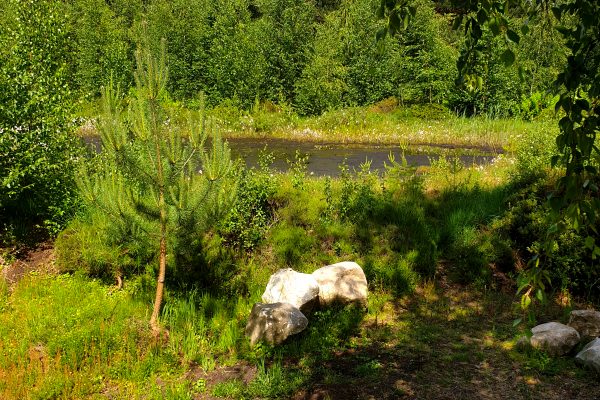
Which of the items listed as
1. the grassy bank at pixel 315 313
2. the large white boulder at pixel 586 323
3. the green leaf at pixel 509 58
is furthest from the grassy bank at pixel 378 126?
the green leaf at pixel 509 58

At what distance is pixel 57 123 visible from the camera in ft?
27.5

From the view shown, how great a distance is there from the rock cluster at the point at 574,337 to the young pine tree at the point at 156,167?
404 cm

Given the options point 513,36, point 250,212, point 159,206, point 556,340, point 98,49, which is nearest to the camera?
point 513,36

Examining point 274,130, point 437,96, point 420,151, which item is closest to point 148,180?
point 420,151

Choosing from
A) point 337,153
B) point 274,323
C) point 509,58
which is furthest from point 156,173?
point 337,153

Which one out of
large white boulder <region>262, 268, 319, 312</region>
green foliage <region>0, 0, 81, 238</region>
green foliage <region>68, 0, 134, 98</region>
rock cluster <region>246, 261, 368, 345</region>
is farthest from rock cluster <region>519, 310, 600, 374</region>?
green foliage <region>68, 0, 134, 98</region>

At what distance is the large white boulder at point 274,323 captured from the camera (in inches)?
249

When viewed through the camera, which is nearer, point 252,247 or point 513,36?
point 513,36

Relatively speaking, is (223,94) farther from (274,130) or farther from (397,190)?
(397,190)

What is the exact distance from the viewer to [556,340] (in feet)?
19.6

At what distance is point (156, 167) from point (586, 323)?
550 centimetres

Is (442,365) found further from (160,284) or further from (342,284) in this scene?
(160,284)

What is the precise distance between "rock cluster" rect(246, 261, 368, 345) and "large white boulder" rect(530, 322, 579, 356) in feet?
7.52

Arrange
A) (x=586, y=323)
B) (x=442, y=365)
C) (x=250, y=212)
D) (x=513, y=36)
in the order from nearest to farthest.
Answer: (x=513, y=36) → (x=442, y=365) → (x=586, y=323) → (x=250, y=212)
